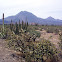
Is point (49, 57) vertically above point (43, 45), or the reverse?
point (43, 45)

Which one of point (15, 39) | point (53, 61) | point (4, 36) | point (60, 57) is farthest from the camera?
point (4, 36)

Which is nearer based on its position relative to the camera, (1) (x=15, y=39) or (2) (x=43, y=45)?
(2) (x=43, y=45)

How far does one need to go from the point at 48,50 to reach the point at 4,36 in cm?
554

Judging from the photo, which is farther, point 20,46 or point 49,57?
point 20,46

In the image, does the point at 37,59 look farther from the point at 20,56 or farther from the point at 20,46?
the point at 20,46

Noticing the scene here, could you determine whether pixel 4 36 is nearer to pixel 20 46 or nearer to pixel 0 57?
pixel 20 46

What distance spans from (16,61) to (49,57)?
1.59 meters

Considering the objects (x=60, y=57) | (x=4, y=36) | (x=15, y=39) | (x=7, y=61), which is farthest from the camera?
(x=4, y=36)

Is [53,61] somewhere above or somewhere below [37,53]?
below

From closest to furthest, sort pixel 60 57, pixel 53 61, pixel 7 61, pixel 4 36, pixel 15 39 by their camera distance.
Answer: pixel 7 61
pixel 53 61
pixel 60 57
pixel 15 39
pixel 4 36

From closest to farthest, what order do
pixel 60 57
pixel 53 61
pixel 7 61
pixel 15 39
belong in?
pixel 7 61
pixel 53 61
pixel 60 57
pixel 15 39

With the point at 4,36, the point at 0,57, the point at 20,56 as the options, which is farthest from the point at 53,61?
the point at 4,36

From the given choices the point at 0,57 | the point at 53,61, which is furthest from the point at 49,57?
the point at 0,57

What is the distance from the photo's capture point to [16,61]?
5.61 m
